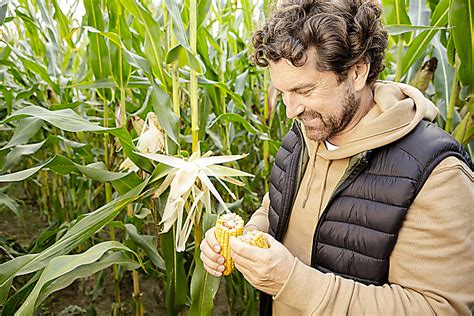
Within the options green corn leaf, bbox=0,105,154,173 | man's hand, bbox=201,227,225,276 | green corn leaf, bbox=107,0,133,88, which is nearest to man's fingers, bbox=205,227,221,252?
man's hand, bbox=201,227,225,276

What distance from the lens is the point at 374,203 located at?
102cm

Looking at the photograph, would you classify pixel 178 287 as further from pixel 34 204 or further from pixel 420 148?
pixel 34 204

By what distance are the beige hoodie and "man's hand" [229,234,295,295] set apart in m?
0.02

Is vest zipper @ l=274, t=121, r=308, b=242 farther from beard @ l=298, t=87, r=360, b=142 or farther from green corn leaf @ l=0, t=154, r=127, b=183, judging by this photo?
green corn leaf @ l=0, t=154, r=127, b=183

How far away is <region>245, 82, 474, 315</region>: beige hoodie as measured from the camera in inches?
37.1

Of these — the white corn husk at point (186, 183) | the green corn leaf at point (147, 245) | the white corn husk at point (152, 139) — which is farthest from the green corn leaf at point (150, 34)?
the green corn leaf at point (147, 245)

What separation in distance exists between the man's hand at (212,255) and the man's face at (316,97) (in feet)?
1.12

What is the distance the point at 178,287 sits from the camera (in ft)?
4.86

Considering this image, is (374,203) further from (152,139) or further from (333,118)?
(152,139)

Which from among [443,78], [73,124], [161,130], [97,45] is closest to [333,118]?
[161,130]

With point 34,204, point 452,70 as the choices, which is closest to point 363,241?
point 452,70

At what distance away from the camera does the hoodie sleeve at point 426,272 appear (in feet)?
3.09

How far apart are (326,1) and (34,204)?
10.0ft

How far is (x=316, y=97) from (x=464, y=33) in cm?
54
